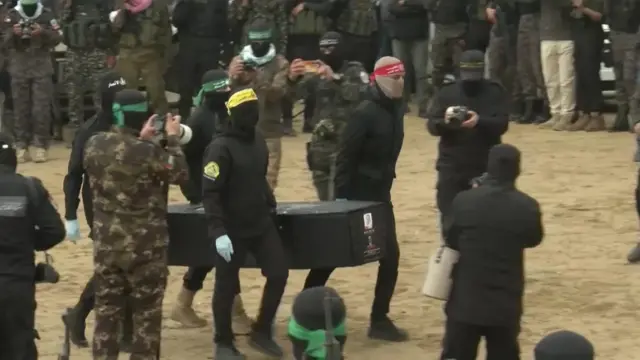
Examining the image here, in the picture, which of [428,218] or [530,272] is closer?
[530,272]

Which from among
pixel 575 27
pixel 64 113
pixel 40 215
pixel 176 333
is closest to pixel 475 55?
pixel 176 333

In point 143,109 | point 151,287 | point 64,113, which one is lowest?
point 64,113

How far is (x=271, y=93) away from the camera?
40.8 ft

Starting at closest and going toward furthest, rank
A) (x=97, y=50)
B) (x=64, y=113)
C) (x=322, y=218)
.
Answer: (x=322, y=218) → (x=97, y=50) → (x=64, y=113)

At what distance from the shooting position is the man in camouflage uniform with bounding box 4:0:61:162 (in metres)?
17.4

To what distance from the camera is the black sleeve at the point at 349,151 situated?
10.2m

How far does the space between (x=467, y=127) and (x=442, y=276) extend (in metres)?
2.25

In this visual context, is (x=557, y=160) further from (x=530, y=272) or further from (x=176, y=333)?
(x=176, y=333)

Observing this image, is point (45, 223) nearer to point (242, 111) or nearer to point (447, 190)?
point (242, 111)

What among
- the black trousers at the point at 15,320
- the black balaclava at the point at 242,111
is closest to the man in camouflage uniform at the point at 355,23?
the black balaclava at the point at 242,111

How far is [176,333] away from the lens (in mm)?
10719

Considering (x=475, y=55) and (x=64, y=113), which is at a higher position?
(x=475, y=55)

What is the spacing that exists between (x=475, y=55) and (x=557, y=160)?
655 centimetres

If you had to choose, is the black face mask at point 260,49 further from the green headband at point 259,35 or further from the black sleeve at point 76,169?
the black sleeve at point 76,169
